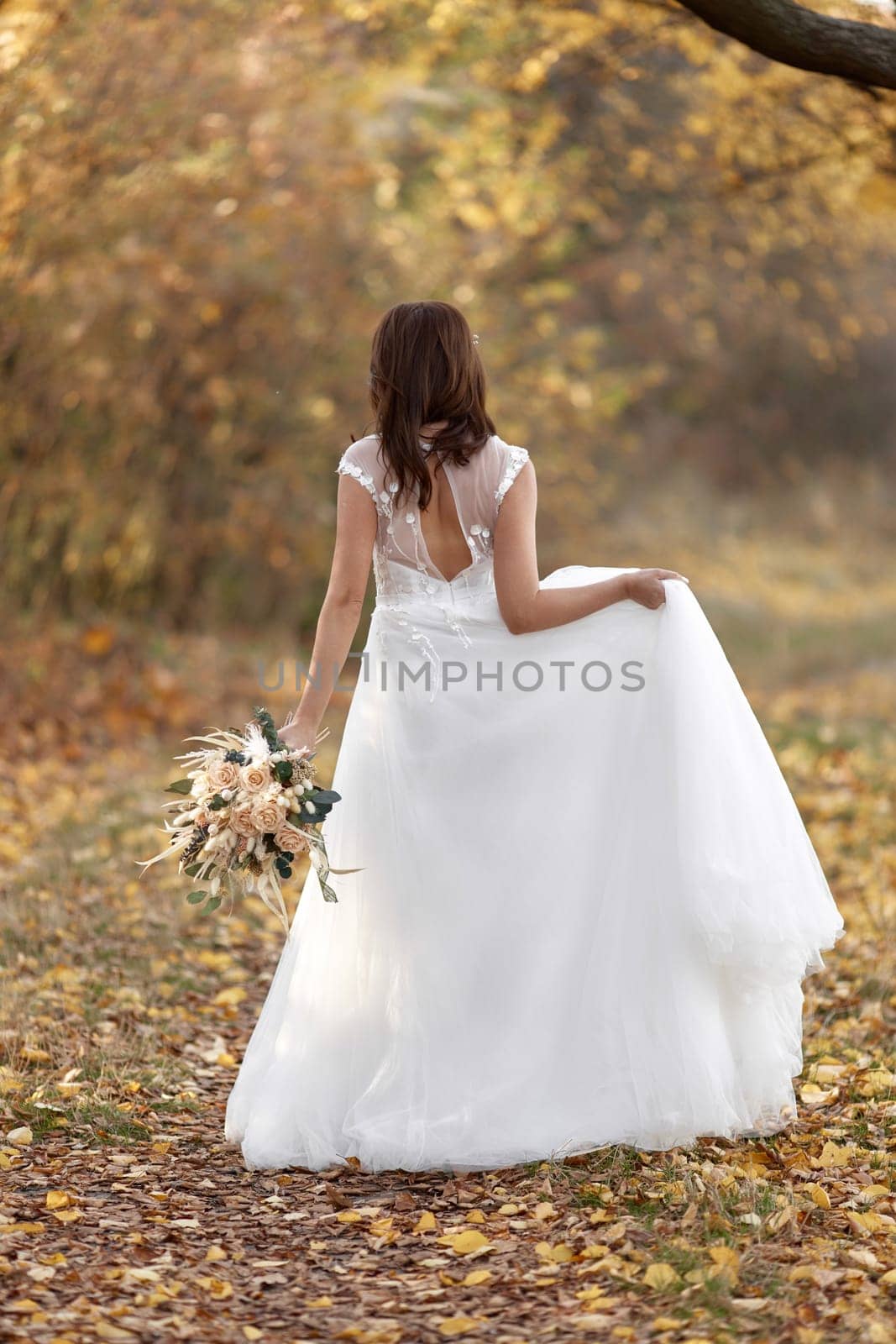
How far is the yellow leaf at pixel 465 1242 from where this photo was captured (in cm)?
326

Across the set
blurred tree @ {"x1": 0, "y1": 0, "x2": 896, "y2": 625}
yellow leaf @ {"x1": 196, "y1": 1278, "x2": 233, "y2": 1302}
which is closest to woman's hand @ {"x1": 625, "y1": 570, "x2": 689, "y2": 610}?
yellow leaf @ {"x1": 196, "y1": 1278, "x2": 233, "y2": 1302}

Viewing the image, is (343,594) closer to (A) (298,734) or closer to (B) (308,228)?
(A) (298,734)

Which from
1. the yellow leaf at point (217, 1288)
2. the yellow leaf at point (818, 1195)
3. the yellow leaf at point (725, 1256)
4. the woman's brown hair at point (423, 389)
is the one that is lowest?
the yellow leaf at point (818, 1195)

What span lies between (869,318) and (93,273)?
6.90 metres

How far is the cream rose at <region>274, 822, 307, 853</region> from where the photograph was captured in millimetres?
3570

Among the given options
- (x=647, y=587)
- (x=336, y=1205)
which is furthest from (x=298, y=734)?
(x=336, y=1205)

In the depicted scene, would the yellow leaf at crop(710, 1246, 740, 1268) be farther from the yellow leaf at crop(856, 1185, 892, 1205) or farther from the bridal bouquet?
the bridal bouquet

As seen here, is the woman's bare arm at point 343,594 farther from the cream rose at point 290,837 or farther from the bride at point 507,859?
the cream rose at point 290,837

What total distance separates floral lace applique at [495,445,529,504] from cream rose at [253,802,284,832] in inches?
38.2

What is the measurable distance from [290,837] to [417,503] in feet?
3.01

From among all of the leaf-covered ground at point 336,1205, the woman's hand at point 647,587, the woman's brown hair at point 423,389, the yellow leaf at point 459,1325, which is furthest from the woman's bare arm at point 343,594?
the yellow leaf at point 459,1325

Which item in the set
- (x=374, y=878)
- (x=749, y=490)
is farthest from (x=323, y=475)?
(x=749, y=490)

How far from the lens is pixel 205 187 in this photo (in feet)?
29.9

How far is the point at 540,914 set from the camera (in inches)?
149
